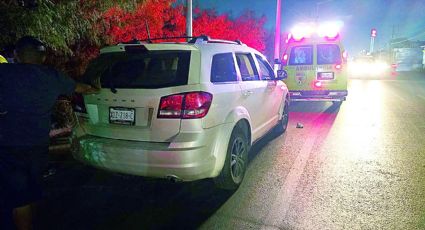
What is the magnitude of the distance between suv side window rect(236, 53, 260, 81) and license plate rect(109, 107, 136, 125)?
1683 millimetres

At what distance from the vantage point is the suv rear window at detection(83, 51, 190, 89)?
326 cm

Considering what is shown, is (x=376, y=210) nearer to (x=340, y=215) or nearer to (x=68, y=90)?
(x=340, y=215)

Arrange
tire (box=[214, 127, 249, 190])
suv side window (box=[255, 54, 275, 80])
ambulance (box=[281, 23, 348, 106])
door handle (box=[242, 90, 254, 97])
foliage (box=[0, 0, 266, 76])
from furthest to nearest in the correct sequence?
ambulance (box=[281, 23, 348, 106]) → suv side window (box=[255, 54, 275, 80]) → foliage (box=[0, 0, 266, 76]) → door handle (box=[242, 90, 254, 97]) → tire (box=[214, 127, 249, 190])

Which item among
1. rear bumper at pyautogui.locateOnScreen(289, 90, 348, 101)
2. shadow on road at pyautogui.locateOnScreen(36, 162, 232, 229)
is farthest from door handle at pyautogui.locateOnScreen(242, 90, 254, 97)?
rear bumper at pyautogui.locateOnScreen(289, 90, 348, 101)

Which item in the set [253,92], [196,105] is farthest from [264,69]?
[196,105]

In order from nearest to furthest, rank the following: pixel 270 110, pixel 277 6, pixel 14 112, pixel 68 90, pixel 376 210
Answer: pixel 14 112 → pixel 68 90 → pixel 376 210 → pixel 270 110 → pixel 277 6

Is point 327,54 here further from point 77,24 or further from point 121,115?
point 121,115

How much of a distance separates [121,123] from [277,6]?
1463 centimetres

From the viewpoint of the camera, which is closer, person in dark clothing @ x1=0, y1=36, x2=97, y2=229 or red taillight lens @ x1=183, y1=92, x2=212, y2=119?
person in dark clothing @ x1=0, y1=36, x2=97, y2=229

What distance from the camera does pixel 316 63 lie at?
9.25 metres

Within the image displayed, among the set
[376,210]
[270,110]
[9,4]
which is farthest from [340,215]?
[9,4]

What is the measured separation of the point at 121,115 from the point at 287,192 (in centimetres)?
213

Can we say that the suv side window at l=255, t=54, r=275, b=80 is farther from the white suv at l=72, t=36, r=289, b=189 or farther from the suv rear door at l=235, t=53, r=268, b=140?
the white suv at l=72, t=36, r=289, b=189

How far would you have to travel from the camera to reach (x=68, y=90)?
9.05 ft
